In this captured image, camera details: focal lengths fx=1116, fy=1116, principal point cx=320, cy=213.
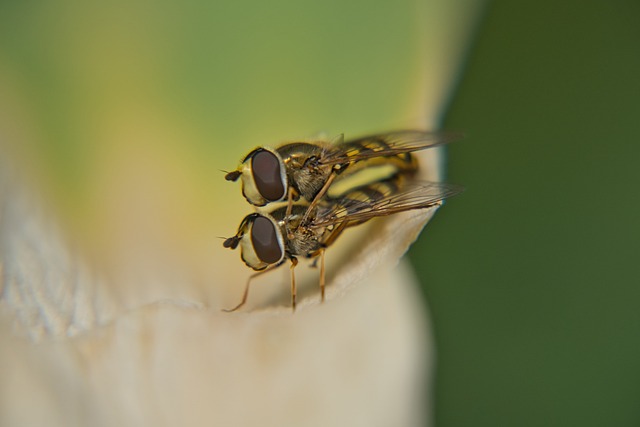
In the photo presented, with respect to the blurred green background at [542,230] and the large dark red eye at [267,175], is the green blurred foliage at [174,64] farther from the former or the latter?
the blurred green background at [542,230]

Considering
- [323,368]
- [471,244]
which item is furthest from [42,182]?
[471,244]

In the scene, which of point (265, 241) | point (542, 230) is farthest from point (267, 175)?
point (542, 230)

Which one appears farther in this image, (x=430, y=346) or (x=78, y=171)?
(x=430, y=346)

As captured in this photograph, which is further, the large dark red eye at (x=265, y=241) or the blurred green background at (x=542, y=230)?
the blurred green background at (x=542, y=230)

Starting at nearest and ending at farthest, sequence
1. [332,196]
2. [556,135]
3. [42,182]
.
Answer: [42,182], [332,196], [556,135]

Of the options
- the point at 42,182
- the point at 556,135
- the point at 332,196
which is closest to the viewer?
the point at 42,182

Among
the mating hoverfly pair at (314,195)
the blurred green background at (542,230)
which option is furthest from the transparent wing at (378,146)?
the blurred green background at (542,230)

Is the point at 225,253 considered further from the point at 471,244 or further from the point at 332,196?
the point at 471,244

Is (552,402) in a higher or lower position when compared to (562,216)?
lower
